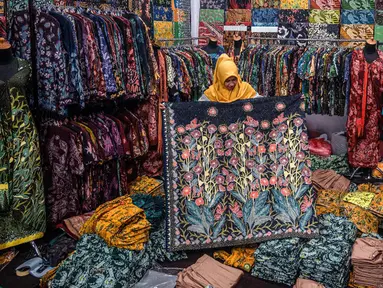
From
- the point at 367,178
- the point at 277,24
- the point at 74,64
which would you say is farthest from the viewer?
the point at 277,24

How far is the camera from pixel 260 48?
554cm

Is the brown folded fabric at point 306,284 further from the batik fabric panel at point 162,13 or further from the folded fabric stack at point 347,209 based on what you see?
the batik fabric panel at point 162,13

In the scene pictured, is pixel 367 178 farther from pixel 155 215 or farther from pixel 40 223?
pixel 40 223

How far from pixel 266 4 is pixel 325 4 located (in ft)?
2.86

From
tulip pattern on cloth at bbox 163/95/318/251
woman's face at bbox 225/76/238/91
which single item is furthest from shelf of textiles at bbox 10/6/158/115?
woman's face at bbox 225/76/238/91

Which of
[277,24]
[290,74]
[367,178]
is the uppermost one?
[277,24]

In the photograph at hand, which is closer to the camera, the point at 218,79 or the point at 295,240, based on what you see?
the point at 295,240

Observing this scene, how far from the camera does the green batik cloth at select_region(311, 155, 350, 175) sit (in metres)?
5.05

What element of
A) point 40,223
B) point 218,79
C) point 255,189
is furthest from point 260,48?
point 40,223

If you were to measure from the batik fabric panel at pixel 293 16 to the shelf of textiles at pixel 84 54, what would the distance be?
280cm

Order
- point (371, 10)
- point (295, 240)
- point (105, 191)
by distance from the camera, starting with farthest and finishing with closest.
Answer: point (371, 10)
point (105, 191)
point (295, 240)

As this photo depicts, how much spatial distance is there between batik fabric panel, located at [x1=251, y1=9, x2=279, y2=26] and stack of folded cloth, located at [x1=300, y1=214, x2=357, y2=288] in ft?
12.7

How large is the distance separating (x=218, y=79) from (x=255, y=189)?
1.06 m

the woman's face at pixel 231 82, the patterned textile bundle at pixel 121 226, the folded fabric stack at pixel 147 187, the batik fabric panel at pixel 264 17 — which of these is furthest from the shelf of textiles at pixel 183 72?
the patterned textile bundle at pixel 121 226
